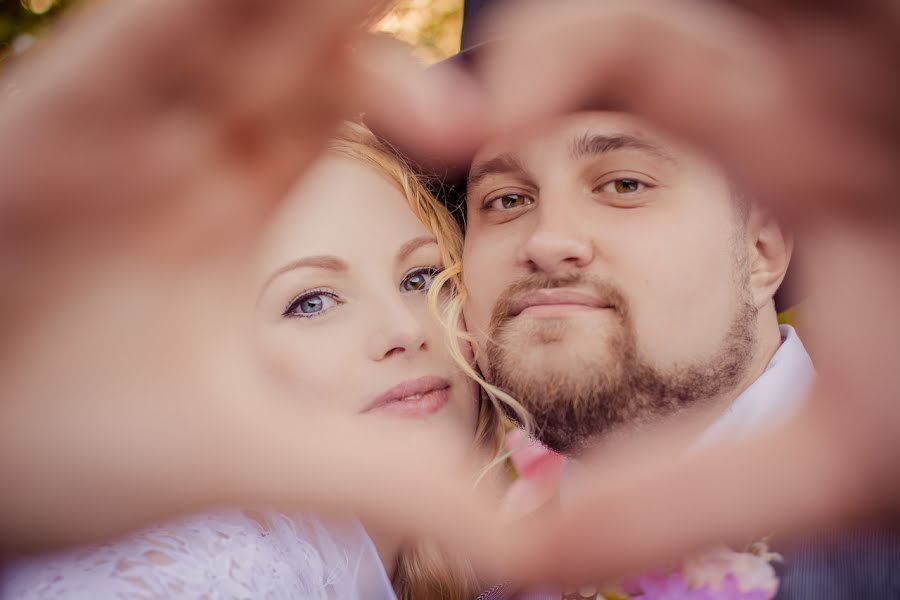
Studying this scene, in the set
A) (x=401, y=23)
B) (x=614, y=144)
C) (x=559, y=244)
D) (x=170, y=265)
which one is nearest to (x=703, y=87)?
(x=614, y=144)

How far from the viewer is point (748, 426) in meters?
1.08

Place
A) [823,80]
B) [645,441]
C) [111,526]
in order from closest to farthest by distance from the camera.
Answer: [823,80] < [111,526] < [645,441]

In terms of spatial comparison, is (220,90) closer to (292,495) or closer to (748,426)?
(292,495)

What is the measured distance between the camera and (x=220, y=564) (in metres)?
1.04

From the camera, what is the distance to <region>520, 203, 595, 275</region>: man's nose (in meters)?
1.07

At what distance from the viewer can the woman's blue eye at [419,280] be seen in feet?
3.80

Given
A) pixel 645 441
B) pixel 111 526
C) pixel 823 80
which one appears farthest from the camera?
pixel 645 441

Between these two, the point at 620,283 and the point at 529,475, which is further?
the point at 529,475

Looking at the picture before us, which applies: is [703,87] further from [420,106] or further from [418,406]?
[418,406]

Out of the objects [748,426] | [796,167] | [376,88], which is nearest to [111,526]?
[376,88]

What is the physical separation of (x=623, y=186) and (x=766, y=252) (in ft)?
0.82

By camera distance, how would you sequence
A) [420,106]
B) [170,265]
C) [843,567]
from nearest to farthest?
1. [843,567]
2. [170,265]
3. [420,106]

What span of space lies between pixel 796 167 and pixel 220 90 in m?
0.72

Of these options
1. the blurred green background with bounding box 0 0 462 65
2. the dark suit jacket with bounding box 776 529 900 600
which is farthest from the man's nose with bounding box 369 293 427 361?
the dark suit jacket with bounding box 776 529 900 600
